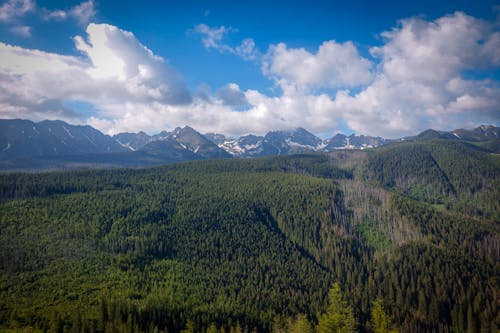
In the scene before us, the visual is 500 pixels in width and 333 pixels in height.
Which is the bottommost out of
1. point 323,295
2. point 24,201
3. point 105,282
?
point 323,295

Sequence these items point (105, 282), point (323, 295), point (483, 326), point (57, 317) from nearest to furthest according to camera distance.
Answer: point (57, 317) < point (483, 326) < point (105, 282) < point (323, 295)

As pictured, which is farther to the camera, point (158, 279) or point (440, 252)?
point (440, 252)

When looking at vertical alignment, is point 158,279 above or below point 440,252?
below

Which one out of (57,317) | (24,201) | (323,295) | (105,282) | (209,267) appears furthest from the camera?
(24,201)

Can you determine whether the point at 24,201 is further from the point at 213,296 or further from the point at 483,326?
the point at 483,326

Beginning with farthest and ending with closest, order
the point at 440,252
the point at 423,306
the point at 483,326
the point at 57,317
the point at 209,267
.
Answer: the point at 440,252, the point at 209,267, the point at 423,306, the point at 483,326, the point at 57,317

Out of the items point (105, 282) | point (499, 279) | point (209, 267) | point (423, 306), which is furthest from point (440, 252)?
point (105, 282)

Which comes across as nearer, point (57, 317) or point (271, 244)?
point (57, 317)

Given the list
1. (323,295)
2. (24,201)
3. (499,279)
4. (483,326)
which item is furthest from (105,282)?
(499,279)

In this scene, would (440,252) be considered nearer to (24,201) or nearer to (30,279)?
(30,279)
